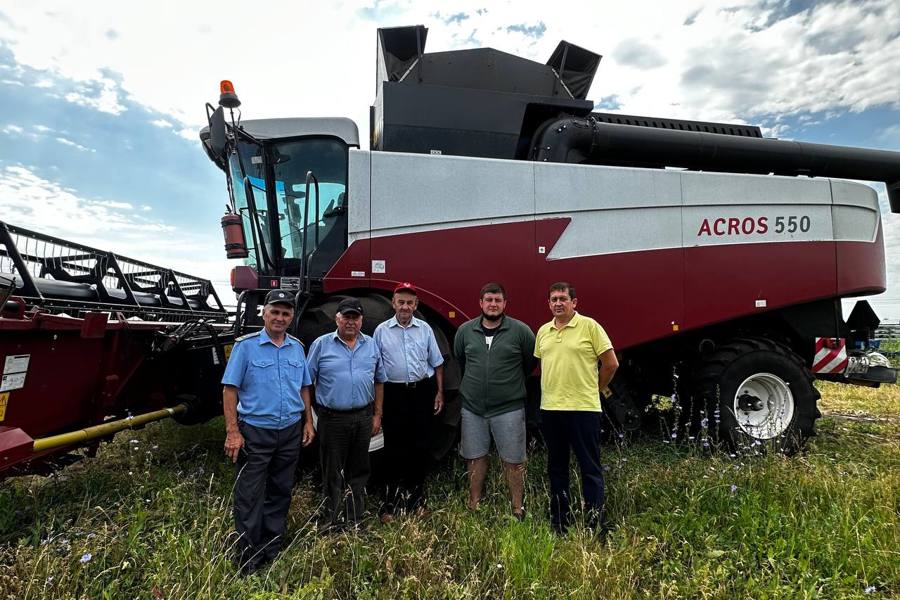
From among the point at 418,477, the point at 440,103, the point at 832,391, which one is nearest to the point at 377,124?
the point at 440,103

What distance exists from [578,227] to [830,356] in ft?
9.89

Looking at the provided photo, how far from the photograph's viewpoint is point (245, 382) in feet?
8.25

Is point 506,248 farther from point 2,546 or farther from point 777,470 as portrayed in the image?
point 2,546

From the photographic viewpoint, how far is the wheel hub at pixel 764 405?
441cm

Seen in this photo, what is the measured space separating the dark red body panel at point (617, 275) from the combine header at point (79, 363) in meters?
1.29

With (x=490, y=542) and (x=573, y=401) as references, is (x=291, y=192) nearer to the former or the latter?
(x=573, y=401)

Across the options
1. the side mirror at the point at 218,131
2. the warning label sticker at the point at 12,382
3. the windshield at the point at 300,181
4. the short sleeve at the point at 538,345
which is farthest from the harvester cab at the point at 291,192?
the short sleeve at the point at 538,345

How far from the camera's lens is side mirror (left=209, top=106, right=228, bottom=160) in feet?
10.5

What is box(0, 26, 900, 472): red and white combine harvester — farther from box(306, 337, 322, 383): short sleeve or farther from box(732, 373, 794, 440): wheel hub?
box(306, 337, 322, 383): short sleeve

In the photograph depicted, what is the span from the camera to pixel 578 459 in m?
2.78

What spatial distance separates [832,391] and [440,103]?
844 centimetres

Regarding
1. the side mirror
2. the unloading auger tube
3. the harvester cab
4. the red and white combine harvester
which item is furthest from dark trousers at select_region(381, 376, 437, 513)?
the unloading auger tube

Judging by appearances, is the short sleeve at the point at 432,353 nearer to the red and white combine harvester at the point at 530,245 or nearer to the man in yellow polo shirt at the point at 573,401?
the red and white combine harvester at the point at 530,245

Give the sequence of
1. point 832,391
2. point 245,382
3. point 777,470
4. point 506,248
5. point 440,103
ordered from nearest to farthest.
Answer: point 245,382
point 777,470
point 506,248
point 440,103
point 832,391
